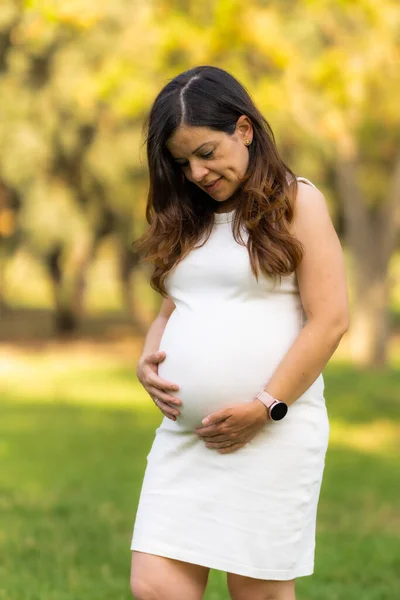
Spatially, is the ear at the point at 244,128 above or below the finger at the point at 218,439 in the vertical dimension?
above

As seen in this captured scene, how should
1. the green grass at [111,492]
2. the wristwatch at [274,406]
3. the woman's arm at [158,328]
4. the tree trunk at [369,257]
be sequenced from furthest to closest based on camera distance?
1. the tree trunk at [369,257]
2. the green grass at [111,492]
3. the woman's arm at [158,328]
4. the wristwatch at [274,406]

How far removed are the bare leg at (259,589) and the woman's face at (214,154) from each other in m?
1.02

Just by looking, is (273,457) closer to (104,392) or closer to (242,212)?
(242,212)

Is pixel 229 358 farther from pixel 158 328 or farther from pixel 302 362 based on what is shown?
pixel 158 328

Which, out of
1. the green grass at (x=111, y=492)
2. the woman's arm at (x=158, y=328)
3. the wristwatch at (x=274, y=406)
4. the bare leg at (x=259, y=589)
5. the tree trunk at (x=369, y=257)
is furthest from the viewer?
the tree trunk at (x=369, y=257)

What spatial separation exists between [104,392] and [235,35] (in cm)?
740

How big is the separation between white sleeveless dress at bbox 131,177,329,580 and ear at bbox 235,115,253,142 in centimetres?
18

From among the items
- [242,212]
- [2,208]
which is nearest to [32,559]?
[242,212]

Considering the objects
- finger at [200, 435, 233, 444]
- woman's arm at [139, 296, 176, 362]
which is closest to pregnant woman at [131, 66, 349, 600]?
finger at [200, 435, 233, 444]

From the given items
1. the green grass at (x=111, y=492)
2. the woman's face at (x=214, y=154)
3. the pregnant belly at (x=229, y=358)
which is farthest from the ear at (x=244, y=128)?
the green grass at (x=111, y=492)

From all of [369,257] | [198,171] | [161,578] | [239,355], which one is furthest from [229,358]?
[369,257]

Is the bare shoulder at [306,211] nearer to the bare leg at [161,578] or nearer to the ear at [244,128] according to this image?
the ear at [244,128]

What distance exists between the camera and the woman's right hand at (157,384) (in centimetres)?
309

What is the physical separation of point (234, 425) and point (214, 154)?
698 millimetres
